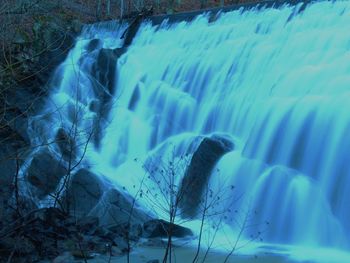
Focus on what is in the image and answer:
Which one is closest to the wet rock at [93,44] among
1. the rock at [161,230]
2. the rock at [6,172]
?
the rock at [6,172]

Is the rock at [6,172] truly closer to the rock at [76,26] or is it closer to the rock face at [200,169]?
the rock face at [200,169]

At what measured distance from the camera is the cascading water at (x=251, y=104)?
8.38 metres

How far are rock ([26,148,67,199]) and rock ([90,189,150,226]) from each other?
0.98 metres

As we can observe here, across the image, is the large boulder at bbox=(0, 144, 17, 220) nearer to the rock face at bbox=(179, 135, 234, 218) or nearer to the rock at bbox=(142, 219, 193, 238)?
the rock at bbox=(142, 219, 193, 238)

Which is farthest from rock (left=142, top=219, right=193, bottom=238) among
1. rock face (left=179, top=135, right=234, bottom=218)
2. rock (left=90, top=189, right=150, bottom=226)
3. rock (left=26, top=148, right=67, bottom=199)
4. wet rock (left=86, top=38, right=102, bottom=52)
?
wet rock (left=86, top=38, right=102, bottom=52)

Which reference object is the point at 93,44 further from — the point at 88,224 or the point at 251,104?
the point at 88,224

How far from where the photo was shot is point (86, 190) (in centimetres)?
983

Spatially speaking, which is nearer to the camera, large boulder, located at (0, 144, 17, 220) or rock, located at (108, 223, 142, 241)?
large boulder, located at (0, 144, 17, 220)

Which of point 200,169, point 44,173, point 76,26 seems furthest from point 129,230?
point 76,26

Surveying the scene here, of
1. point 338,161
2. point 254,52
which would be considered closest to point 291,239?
point 338,161

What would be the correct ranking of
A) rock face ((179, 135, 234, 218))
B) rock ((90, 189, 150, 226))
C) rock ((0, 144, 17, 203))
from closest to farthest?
rock ((0, 144, 17, 203)) < rock ((90, 189, 150, 226)) < rock face ((179, 135, 234, 218))

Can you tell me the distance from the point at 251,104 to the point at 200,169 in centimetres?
239

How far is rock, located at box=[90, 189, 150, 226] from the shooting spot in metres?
8.55

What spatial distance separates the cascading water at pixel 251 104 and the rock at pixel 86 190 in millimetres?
1178
